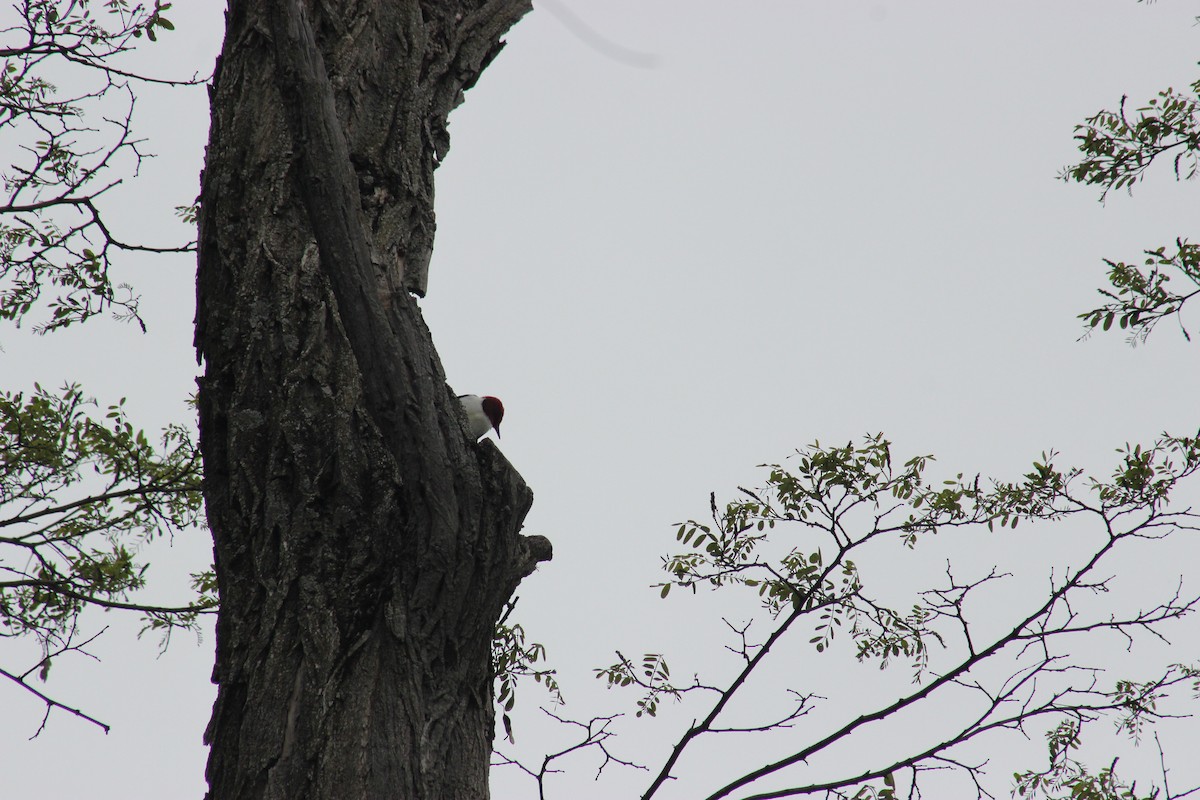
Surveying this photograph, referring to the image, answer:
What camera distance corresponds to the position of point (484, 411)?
23.6 ft

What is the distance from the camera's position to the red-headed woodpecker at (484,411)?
681 cm

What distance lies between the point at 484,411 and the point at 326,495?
478 cm

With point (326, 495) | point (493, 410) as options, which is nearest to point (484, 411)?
point (493, 410)

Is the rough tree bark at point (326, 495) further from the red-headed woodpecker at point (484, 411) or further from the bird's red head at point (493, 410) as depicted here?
the bird's red head at point (493, 410)

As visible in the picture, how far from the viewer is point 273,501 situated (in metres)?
2.41

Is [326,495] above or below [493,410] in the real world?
below

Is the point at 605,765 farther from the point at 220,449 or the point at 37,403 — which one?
the point at 37,403

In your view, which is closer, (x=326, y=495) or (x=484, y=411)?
(x=326, y=495)

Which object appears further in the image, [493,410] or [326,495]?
[493,410]

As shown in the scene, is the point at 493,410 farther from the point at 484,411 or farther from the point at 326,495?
the point at 326,495

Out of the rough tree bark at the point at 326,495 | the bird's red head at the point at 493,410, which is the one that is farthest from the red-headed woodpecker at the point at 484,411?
the rough tree bark at the point at 326,495

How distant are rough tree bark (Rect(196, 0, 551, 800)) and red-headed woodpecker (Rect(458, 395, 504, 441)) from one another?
396 cm

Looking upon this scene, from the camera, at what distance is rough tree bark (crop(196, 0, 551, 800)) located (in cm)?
220

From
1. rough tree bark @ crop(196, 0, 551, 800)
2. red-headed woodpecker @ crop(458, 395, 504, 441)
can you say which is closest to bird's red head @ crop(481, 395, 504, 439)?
red-headed woodpecker @ crop(458, 395, 504, 441)
